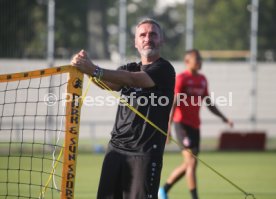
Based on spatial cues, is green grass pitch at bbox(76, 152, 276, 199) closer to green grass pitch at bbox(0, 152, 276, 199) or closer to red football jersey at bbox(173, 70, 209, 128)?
green grass pitch at bbox(0, 152, 276, 199)

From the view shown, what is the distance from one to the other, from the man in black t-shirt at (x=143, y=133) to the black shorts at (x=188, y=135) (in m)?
4.64

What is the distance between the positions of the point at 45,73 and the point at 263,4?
17.3m

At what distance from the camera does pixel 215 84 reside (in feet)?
79.3

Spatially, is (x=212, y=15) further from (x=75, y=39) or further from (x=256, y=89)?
(x=75, y=39)

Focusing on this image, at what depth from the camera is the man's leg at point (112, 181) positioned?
6.11 m

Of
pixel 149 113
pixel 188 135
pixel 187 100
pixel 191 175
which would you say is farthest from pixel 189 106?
pixel 149 113

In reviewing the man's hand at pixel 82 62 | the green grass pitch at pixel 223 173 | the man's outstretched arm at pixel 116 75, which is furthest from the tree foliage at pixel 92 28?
the man's hand at pixel 82 62

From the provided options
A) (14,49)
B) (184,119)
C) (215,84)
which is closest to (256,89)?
(215,84)

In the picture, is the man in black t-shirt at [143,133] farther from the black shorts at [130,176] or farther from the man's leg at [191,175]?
the man's leg at [191,175]

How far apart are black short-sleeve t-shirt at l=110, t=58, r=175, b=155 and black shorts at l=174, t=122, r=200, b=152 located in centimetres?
463

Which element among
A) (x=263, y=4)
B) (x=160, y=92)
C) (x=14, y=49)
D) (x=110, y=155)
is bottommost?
(x=110, y=155)

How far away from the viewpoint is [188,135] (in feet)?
35.8

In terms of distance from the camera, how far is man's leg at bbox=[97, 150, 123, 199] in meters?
6.11

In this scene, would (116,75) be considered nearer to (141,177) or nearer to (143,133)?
(143,133)
